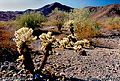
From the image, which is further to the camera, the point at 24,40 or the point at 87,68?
the point at 87,68

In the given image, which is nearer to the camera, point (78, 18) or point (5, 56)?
point (5, 56)

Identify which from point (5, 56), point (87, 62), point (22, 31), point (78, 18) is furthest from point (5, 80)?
point (78, 18)

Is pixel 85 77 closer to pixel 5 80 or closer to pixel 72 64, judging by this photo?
pixel 72 64

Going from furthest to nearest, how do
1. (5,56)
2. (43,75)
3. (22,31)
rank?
(5,56), (43,75), (22,31)

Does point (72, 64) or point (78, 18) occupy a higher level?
point (78, 18)

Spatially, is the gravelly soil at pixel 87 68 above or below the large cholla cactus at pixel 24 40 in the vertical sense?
below

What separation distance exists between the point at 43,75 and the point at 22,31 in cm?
172

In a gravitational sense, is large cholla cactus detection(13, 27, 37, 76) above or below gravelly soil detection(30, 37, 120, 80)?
above

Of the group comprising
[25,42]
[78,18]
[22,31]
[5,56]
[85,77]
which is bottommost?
[85,77]

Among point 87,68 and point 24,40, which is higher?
point 24,40

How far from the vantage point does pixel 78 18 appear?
39.6 feet

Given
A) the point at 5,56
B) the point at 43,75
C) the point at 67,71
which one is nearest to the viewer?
the point at 43,75

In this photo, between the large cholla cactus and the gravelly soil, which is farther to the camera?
the gravelly soil

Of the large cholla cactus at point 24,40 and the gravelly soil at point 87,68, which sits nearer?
the large cholla cactus at point 24,40
